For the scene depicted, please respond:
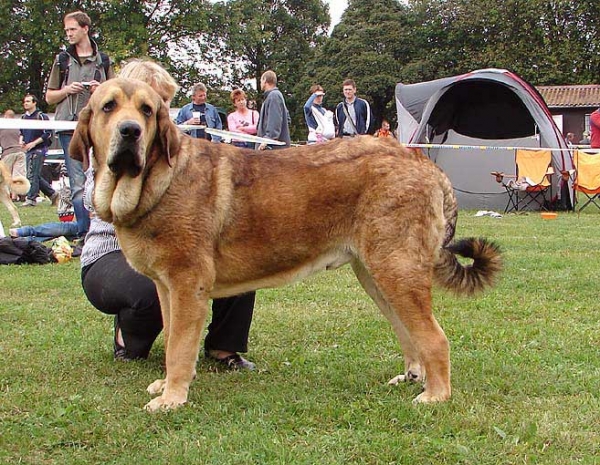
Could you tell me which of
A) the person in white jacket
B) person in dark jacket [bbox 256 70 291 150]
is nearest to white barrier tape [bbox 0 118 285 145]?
person in dark jacket [bbox 256 70 291 150]

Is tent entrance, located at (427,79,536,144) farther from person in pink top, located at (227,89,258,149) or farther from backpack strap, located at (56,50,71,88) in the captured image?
backpack strap, located at (56,50,71,88)

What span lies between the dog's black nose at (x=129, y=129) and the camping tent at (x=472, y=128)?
1315 centimetres

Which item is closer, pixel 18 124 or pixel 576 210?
pixel 18 124

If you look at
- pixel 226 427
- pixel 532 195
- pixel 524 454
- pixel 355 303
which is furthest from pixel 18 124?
pixel 532 195

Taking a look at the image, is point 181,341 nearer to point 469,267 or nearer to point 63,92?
point 469,267

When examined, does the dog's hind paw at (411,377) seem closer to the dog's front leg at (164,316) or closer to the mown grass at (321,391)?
the mown grass at (321,391)

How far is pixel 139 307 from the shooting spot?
422 cm

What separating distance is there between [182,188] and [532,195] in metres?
13.2

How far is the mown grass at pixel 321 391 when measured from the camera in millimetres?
3014

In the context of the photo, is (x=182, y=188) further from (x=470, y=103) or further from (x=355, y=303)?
(x=470, y=103)

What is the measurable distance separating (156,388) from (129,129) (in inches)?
56.1

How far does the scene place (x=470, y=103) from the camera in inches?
A: 666

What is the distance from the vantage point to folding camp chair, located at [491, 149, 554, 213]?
48.5 ft

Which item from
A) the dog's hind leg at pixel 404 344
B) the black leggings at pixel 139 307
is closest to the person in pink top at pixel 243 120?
the black leggings at pixel 139 307
